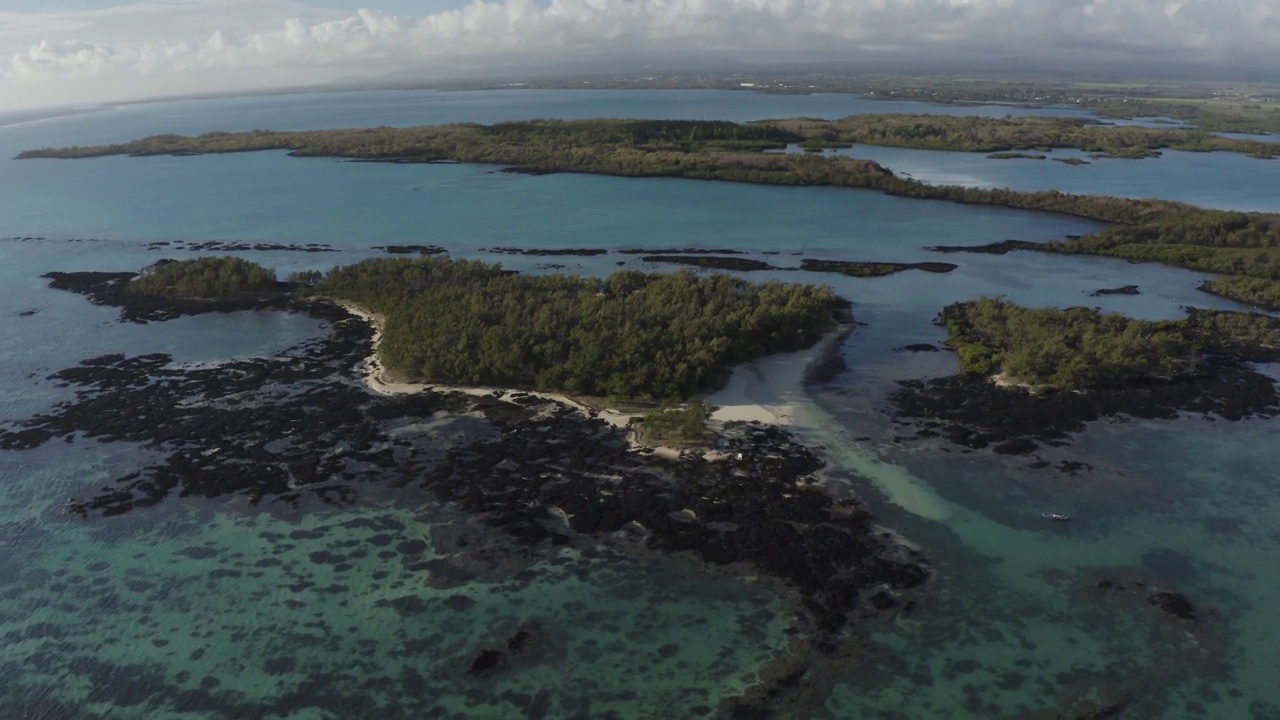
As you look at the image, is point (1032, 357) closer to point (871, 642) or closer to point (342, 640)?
point (871, 642)

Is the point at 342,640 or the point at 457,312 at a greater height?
the point at 457,312

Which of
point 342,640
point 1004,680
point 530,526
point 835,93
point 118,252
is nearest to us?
point 1004,680

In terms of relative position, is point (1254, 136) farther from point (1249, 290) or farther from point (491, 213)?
point (491, 213)

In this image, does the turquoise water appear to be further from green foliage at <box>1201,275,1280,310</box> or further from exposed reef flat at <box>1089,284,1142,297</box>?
green foliage at <box>1201,275,1280,310</box>

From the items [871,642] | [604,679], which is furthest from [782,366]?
[604,679]

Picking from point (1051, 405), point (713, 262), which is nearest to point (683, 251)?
point (713, 262)

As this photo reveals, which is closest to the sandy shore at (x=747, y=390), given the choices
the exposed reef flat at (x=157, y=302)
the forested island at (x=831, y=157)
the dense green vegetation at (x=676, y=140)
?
the exposed reef flat at (x=157, y=302)
